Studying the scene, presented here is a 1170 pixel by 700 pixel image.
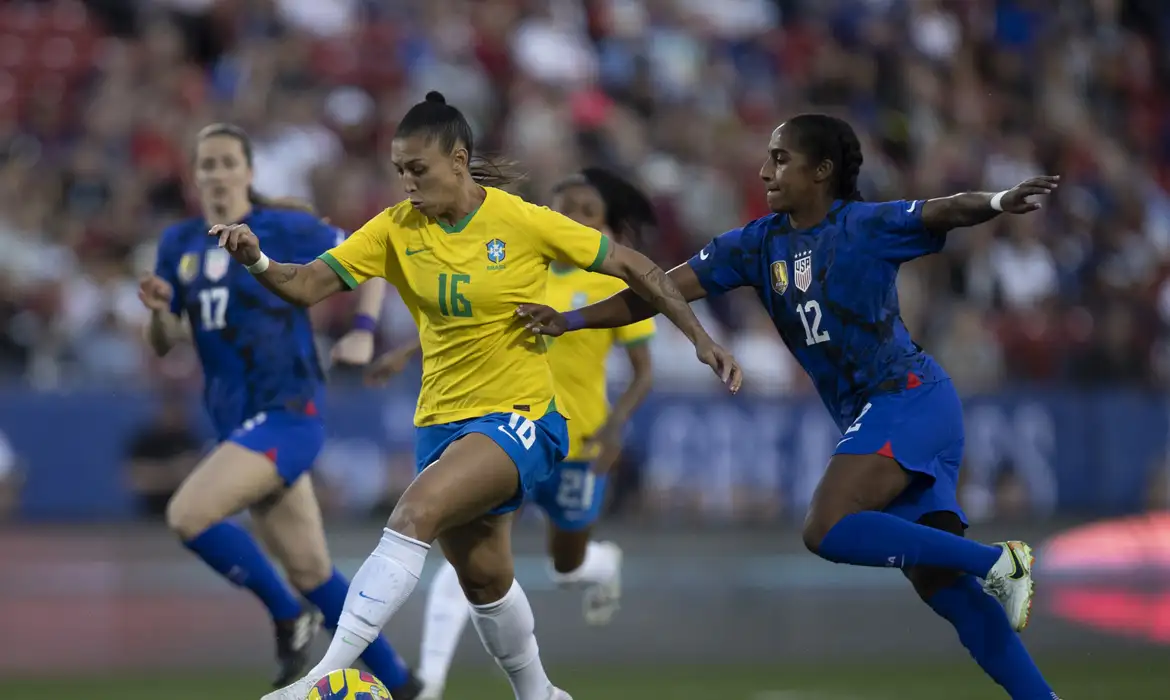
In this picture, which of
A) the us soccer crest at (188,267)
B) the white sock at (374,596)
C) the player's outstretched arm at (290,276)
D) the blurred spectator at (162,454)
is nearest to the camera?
the white sock at (374,596)

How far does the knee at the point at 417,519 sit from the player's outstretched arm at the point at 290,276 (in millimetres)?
930

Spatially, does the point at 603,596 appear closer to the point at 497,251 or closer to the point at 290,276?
the point at 497,251

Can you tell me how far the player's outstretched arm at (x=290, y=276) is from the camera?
656 centimetres

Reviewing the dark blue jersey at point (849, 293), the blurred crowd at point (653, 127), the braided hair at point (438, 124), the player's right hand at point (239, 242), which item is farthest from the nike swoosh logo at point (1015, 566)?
the blurred crowd at point (653, 127)

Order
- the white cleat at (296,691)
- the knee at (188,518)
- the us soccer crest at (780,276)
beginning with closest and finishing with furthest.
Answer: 1. the white cleat at (296,691)
2. the us soccer crest at (780,276)
3. the knee at (188,518)

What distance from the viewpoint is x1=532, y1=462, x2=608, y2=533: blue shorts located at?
363 inches

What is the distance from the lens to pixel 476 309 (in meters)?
6.85

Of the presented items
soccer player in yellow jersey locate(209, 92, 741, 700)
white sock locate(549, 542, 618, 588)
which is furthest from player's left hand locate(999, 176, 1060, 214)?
white sock locate(549, 542, 618, 588)

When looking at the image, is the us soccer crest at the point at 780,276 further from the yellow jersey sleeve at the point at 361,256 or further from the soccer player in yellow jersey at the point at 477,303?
the yellow jersey sleeve at the point at 361,256

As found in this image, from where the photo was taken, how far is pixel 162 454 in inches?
560

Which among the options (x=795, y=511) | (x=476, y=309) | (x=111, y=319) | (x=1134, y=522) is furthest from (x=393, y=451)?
(x=476, y=309)

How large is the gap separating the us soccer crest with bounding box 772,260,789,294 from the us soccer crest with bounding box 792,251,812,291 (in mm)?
44

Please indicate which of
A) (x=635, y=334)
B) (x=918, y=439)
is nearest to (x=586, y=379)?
(x=635, y=334)

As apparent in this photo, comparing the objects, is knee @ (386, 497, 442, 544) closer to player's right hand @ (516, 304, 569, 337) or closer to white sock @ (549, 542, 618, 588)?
player's right hand @ (516, 304, 569, 337)
